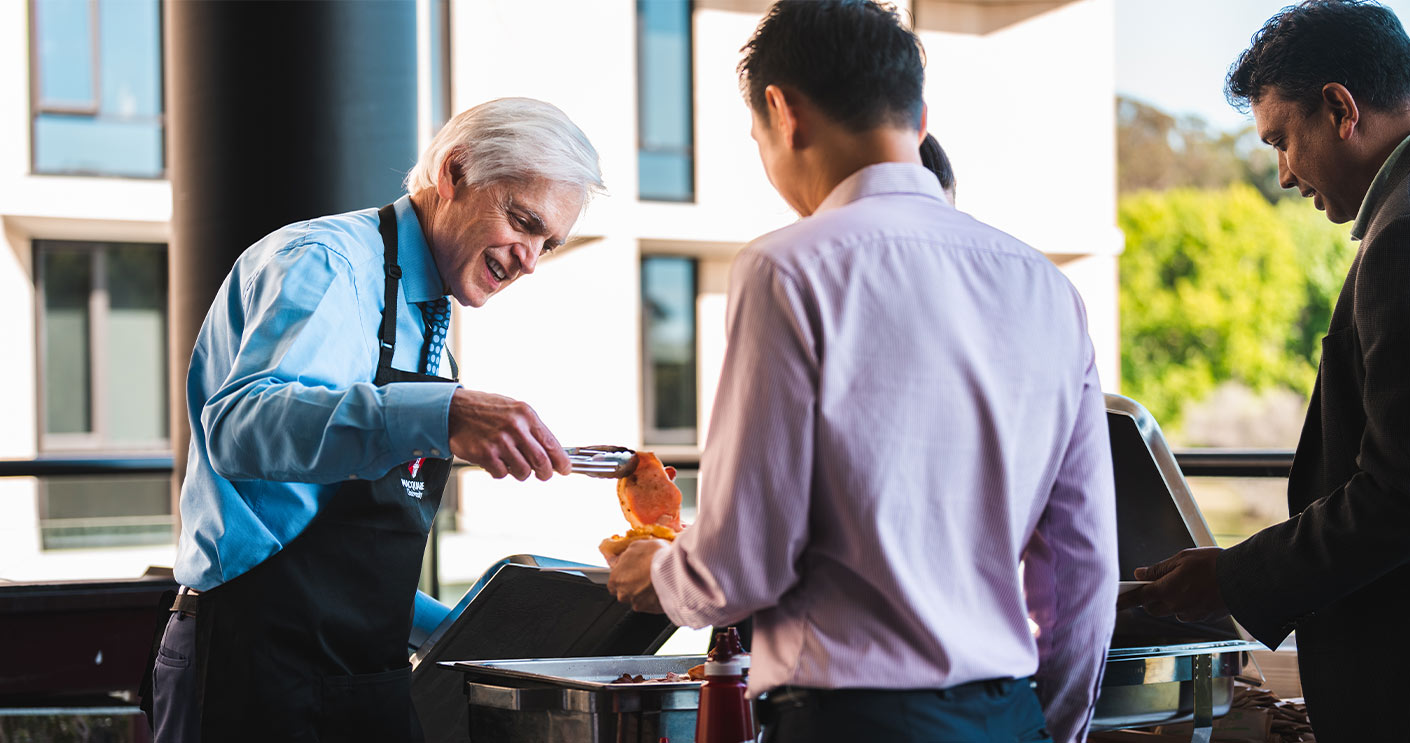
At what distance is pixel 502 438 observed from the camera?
1530 millimetres

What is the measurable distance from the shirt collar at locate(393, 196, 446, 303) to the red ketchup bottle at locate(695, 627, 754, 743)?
28.5 inches

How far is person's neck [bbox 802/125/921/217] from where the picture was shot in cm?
126

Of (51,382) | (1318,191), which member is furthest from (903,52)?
(51,382)

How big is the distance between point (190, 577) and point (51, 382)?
33.2ft

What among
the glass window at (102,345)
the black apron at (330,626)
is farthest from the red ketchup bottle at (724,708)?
the glass window at (102,345)

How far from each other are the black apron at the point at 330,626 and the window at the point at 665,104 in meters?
9.49

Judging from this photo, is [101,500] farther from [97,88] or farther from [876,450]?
[876,450]

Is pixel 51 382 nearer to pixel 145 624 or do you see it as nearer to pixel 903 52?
pixel 145 624

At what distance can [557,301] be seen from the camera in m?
10.5

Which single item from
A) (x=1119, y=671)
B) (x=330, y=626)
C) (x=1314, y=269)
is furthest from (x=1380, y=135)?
(x=1314, y=269)

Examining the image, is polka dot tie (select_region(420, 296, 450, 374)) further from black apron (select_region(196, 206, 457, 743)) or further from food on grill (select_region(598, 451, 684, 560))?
food on grill (select_region(598, 451, 684, 560))

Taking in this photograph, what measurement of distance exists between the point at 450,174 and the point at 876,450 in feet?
3.23

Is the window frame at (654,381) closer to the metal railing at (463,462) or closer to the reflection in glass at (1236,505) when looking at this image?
the metal railing at (463,462)

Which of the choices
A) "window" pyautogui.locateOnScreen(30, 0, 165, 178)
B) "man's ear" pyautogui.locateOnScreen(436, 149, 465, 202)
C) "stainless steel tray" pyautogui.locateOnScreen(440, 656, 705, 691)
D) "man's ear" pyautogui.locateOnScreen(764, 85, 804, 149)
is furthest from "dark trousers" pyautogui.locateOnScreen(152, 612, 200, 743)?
"window" pyautogui.locateOnScreen(30, 0, 165, 178)
